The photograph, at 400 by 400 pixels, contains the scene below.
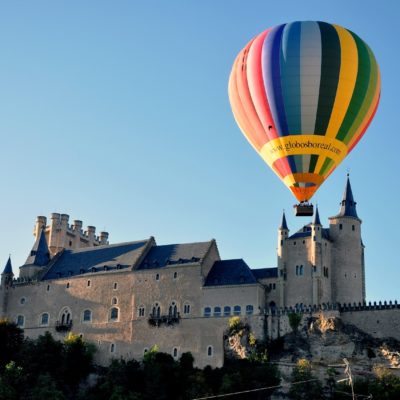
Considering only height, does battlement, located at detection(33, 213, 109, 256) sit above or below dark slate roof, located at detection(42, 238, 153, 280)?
above

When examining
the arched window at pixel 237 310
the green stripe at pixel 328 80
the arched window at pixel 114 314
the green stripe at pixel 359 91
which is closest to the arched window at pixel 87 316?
the arched window at pixel 114 314

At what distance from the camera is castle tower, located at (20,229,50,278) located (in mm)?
97938

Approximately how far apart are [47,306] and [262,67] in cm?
4381

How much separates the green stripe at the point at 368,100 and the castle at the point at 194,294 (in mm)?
26004

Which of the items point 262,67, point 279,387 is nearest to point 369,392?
point 279,387

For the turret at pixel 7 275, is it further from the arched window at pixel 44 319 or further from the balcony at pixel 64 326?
the balcony at pixel 64 326

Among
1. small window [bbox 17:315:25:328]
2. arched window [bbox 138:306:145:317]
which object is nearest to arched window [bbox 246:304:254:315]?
arched window [bbox 138:306:145:317]

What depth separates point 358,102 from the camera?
57.8m

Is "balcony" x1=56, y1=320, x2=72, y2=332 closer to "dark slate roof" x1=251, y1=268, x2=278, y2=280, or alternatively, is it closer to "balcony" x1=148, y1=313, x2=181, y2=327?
"balcony" x1=148, y1=313, x2=181, y2=327

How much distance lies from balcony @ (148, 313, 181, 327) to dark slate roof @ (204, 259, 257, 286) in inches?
160

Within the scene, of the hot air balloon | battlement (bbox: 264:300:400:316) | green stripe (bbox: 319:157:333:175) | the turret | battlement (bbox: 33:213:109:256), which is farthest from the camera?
battlement (bbox: 33:213:109:256)

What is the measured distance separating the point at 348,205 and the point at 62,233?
118 feet

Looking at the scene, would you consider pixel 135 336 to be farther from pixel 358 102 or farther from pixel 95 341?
pixel 358 102

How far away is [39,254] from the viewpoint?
100 metres
